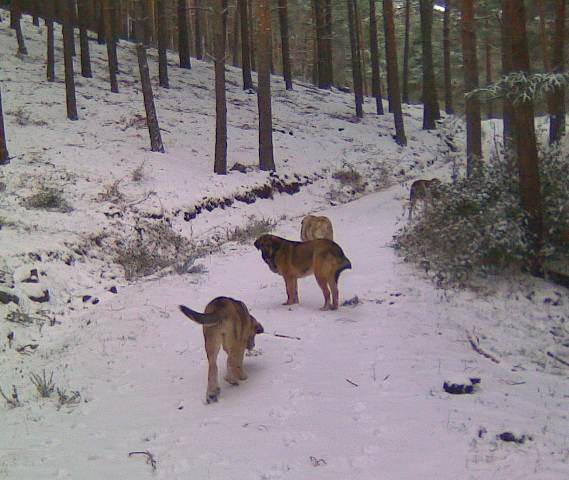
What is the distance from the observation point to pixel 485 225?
403 inches

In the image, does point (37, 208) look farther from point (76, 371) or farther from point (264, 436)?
point (264, 436)

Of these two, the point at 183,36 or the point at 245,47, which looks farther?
the point at 183,36

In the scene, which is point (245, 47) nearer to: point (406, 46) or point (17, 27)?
point (17, 27)

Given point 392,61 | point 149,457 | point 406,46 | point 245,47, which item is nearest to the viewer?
point 149,457

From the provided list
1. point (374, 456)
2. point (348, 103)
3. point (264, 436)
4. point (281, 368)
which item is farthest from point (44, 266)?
point (348, 103)

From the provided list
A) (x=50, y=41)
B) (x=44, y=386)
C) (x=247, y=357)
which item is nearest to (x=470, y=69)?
(x=247, y=357)

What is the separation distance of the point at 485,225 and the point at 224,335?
242 inches

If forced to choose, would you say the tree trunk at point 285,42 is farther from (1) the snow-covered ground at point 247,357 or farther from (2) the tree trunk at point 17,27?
(1) the snow-covered ground at point 247,357

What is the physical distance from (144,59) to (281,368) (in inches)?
592

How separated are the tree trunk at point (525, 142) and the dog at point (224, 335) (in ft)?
20.6

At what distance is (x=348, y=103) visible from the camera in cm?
3481

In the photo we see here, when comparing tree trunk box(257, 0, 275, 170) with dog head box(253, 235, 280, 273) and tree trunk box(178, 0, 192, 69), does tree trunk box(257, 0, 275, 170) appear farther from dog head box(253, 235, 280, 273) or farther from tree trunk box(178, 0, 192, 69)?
tree trunk box(178, 0, 192, 69)

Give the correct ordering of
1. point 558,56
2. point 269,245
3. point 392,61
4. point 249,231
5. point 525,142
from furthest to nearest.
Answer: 1. point 392,61
2. point 558,56
3. point 249,231
4. point 525,142
5. point 269,245

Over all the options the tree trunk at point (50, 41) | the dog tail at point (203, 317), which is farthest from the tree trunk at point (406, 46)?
the dog tail at point (203, 317)
